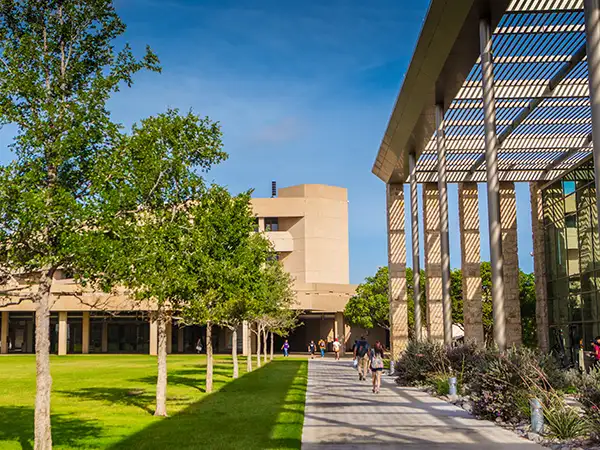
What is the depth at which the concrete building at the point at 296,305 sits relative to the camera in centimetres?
7175

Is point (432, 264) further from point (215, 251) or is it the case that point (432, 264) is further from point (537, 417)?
point (537, 417)

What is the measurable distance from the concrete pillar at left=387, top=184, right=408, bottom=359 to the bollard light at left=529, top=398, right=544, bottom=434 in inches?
1085

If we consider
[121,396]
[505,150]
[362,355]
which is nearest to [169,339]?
[362,355]

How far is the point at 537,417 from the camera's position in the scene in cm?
1317

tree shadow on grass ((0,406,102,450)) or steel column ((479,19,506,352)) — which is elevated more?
steel column ((479,19,506,352))

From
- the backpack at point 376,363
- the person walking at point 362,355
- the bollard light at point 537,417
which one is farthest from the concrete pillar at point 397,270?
the bollard light at point 537,417

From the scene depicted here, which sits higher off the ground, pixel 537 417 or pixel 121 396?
pixel 537 417

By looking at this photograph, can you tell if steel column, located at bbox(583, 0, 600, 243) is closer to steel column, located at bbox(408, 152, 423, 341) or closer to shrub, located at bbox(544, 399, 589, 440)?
shrub, located at bbox(544, 399, 589, 440)

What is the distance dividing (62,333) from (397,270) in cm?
4219

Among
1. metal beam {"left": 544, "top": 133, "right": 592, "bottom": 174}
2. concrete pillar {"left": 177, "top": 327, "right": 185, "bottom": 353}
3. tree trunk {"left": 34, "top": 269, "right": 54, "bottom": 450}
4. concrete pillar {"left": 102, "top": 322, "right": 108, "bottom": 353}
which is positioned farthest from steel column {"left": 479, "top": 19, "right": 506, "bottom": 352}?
concrete pillar {"left": 102, "top": 322, "right": 108, "bottom": 353}

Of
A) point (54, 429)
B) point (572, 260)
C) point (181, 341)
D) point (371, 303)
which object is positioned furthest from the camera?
point (181, 341)

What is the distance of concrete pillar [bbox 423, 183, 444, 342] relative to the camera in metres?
38.4

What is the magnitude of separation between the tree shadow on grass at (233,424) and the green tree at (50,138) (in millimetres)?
2983

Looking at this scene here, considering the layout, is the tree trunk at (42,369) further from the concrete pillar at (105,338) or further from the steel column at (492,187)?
the concrete pillar at (105,338)
